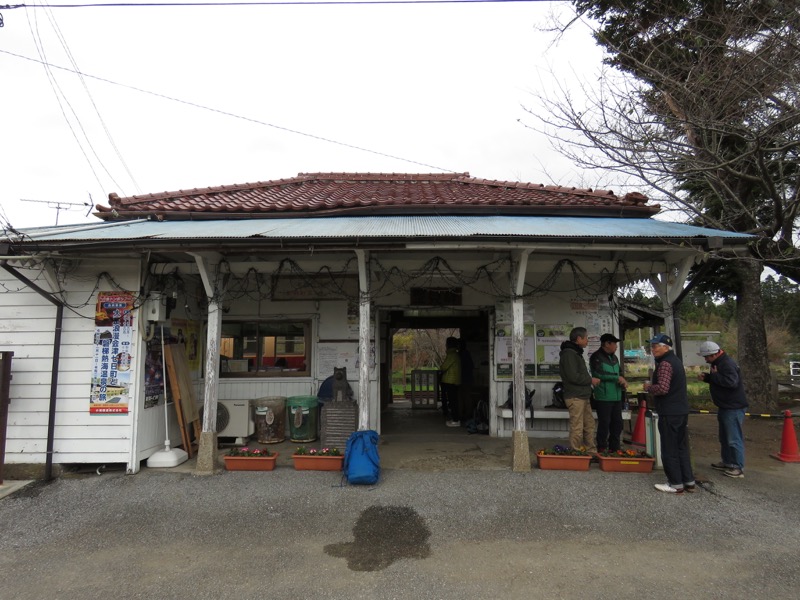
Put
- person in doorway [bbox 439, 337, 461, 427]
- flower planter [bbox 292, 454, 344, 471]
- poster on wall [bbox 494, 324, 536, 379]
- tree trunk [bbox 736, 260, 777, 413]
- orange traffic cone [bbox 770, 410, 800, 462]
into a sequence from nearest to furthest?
1. flower planter [bbox 292, 454, 344, 471]
2. orange traffic cone [bbox 770, 410, 800, 462]
3. poster on wall [bbox 494, 324, 536, 379]
4. person in doorway [bbox 439, 337, 461, 427]
5. tree trunk [bbox 736, 260, 777, 413]

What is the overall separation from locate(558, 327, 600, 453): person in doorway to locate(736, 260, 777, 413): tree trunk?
6.81 metres

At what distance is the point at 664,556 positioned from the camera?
3.72 meters

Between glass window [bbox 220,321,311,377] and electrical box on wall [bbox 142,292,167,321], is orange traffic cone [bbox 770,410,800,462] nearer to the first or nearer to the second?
glass window [bbox 220,321,311,377]

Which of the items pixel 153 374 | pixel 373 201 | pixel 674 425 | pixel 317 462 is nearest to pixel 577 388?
pixel 674 425

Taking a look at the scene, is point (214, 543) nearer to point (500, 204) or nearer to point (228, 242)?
point (228, 242)

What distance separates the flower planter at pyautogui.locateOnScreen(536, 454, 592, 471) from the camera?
222 inches

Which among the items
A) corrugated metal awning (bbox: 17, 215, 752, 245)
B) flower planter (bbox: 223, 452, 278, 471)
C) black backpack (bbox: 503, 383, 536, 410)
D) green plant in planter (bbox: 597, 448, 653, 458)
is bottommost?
flower planter (bbox: 223, 452, 278, 471)

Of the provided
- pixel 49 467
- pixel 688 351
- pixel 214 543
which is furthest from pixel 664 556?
pixel 688 351

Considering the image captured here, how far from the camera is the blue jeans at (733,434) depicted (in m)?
5.47

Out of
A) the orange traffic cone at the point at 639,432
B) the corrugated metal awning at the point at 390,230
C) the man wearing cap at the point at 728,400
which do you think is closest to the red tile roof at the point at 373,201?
the corrugated metal awning at the point at 390,230

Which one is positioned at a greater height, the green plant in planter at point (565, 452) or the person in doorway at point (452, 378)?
the person in doorway at point (452, 378)

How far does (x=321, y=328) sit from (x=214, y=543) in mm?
4227

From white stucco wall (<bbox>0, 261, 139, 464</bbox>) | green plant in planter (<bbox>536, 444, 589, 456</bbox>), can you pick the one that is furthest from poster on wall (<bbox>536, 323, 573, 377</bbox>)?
white stucco wall (<bbox>0, 261, 139, 464</bbox>)

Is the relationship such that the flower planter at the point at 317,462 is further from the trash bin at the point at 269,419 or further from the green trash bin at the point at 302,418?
the trash bin at the point at 269,419
